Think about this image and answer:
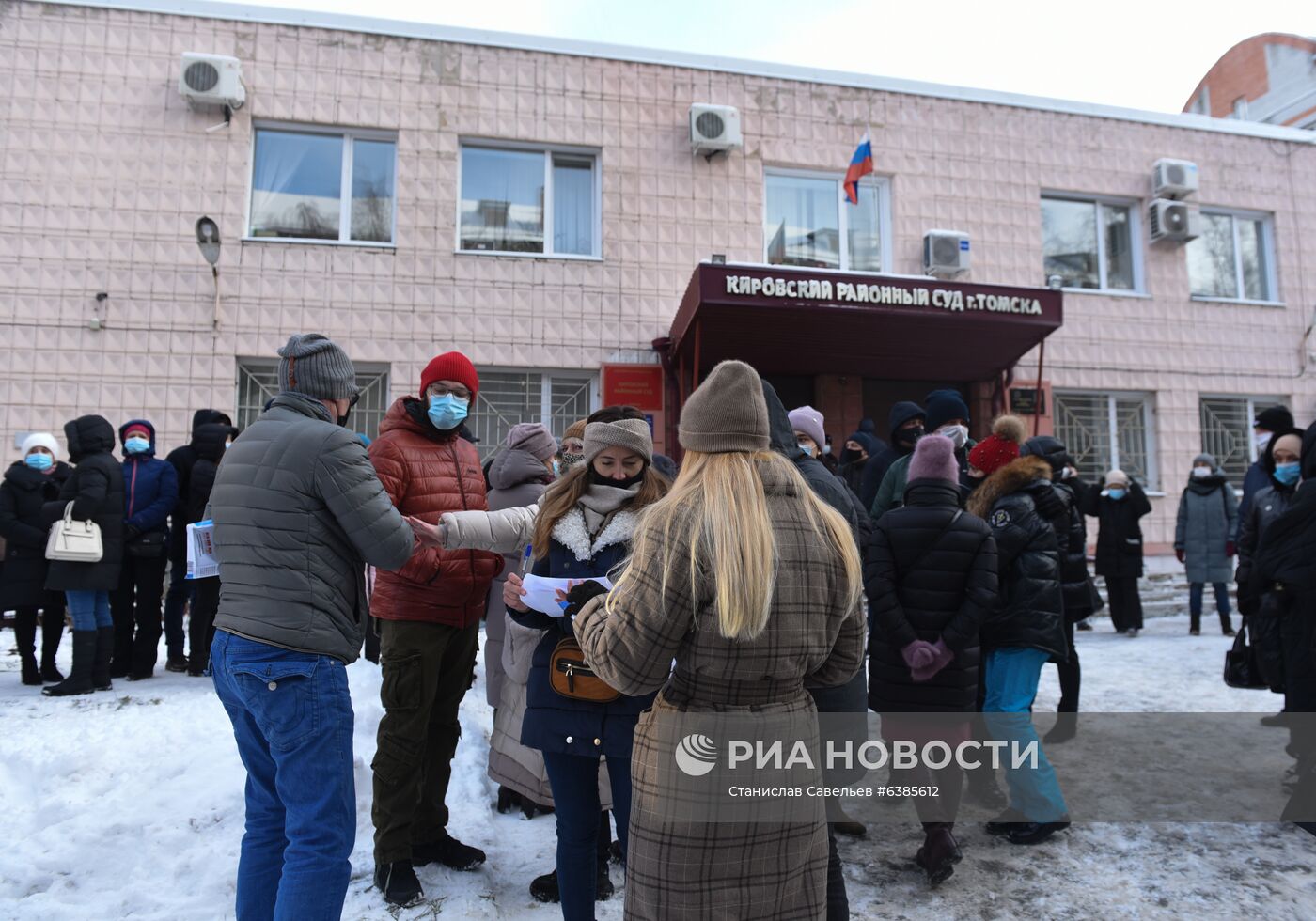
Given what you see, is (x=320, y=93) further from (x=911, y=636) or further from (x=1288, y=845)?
(x=1288, y=845)

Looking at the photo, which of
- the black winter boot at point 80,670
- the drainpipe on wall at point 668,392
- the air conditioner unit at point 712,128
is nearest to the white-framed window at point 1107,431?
the drainpipe on wall at point 668,392

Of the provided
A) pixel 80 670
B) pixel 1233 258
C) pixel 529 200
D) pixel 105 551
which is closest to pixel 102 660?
pixel 80 670

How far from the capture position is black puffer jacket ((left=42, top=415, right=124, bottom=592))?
546cm

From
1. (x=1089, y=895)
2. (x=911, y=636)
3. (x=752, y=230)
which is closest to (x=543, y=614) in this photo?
(x=911, y=636)

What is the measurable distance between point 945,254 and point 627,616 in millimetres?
10070

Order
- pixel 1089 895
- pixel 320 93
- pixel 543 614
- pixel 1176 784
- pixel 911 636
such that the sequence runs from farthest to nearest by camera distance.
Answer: pixel 320 93 < pixel 1176 784 < pixel 911 636 < pixel 1089 895 < pixel 543 614

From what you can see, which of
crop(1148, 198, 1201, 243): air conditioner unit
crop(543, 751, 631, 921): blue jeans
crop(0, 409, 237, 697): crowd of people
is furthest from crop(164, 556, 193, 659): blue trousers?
crop(1148, 198, 1201, 243): air conditioner unit

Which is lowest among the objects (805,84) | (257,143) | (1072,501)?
(1072,501)

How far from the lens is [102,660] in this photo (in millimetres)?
5555

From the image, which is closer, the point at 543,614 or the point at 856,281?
the point at 543,614

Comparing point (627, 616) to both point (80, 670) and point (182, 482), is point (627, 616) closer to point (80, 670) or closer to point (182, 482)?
point (80, 670)

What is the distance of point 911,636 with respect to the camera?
11.3 ft

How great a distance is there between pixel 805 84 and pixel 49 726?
34.7ft

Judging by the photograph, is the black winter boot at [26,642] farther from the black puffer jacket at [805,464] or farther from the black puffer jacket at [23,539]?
the black puffer jacket at [805,464]
